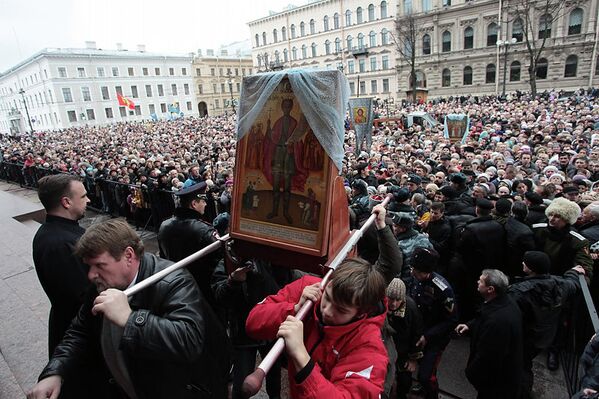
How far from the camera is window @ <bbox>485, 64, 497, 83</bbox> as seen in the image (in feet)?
153

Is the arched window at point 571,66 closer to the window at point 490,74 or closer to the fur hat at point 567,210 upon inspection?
the window at point 490,74

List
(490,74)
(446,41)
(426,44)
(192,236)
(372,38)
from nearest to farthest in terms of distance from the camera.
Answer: (192,236)
(490,74)
(446,41)
(426,44)
(372,38)

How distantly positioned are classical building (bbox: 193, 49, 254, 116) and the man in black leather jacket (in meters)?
81.3

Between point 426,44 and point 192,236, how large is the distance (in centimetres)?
5687

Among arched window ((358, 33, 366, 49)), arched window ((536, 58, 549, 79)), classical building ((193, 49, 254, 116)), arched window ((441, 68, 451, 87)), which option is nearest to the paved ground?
arched window ((536, 58, 549, 79))

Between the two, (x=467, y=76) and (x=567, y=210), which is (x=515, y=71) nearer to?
(x=467, y=76)

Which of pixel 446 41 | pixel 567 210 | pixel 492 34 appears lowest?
pixel 567 210

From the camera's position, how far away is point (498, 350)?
3.04 metres

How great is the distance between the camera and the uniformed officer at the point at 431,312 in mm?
3438

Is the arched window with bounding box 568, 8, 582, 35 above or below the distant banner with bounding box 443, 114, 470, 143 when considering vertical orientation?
above

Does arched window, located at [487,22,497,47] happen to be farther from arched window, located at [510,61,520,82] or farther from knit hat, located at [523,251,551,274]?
knit hat, located at [523,251,551,274]

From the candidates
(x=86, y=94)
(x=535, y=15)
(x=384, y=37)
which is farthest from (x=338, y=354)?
(x=86, y=94)

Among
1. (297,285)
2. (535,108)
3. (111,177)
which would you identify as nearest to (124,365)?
(297,285)

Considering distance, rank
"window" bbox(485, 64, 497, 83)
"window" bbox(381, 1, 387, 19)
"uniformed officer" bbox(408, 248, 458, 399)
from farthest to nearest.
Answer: "window" bbox(381, 1, 387, 19) → "window" bbox(485, 64, 497, 83) → "uniformed officer" bbox(408, 248, 458, 399)
